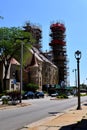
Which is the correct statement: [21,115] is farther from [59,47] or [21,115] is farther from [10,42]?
[59,47]

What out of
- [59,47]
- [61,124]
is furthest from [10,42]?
[61,124]

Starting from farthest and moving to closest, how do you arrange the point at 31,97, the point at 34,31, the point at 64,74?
1. the point at 64,74
2. the point at 34,31
3. the point at 31,97

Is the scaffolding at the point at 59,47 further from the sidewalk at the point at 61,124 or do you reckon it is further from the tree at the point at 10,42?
A: the sidewalk at the point at 61,124

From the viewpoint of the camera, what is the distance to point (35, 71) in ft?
406

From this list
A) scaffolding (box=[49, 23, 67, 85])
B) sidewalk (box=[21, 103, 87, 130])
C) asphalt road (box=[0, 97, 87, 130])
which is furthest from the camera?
scaffolding (box=[49, 23, 67, 85])

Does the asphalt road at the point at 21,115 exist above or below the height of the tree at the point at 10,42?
below

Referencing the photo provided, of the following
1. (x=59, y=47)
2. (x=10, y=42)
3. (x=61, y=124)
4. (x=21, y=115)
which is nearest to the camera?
(x=61, y=124)

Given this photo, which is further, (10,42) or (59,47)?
(59,47)

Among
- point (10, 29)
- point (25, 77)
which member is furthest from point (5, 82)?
point (25, 77)

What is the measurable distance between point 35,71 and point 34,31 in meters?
30.3

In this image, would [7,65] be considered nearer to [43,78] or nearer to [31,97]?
[31,97]

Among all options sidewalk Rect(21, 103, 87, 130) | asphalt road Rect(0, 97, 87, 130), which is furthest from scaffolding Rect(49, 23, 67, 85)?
sidewalk Rect(21, 103, 87, 130)

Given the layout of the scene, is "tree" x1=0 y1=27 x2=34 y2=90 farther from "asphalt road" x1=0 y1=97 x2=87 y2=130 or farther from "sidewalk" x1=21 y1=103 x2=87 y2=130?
"sidewalk" x1=21 y1=103 x2=87 y2=130

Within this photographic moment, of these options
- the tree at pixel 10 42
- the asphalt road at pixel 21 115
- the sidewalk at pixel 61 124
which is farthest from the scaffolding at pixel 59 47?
the sidewalk at pixel 61 124
